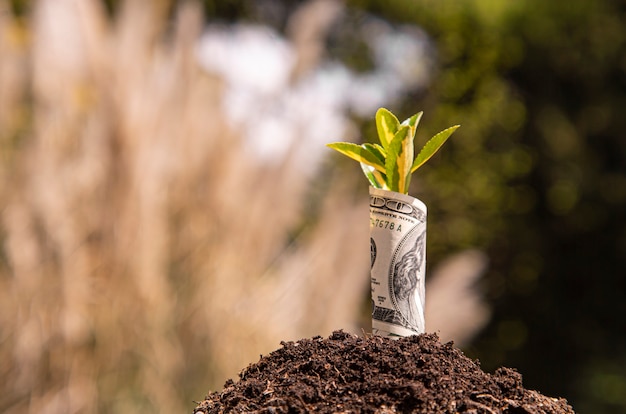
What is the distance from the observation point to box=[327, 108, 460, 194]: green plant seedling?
854 mm

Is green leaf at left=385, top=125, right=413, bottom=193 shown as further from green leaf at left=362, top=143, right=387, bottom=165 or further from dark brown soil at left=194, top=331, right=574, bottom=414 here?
dark brown soil at left=194, top=331, right=574, bottom=414

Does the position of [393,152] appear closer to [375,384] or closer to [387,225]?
[387,225]

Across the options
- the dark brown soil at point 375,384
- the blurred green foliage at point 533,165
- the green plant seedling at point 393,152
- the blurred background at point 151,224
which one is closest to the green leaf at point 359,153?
the green plant seedling at point 393,152

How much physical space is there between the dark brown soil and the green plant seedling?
0.62 feet

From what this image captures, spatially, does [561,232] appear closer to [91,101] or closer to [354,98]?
[354,98]

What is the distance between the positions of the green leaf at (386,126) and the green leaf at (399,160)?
37mm

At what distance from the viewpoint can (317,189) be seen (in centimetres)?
378

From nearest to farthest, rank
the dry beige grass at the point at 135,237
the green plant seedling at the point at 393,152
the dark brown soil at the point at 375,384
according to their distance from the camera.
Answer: the dark brown soil at the point at 375,384 → the green plant seedling at the point at 393,152 → the dry beige grass at the point at 135,237

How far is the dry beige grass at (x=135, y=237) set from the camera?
2008mm

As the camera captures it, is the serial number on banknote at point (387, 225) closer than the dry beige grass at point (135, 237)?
Yes

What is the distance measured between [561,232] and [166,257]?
2633mm

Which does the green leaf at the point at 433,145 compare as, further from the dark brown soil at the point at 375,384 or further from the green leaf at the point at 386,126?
the dark brown soil at the point at 375,384

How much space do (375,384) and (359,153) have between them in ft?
0.89

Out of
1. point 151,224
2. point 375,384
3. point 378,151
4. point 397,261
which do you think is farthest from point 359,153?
point 151,224
